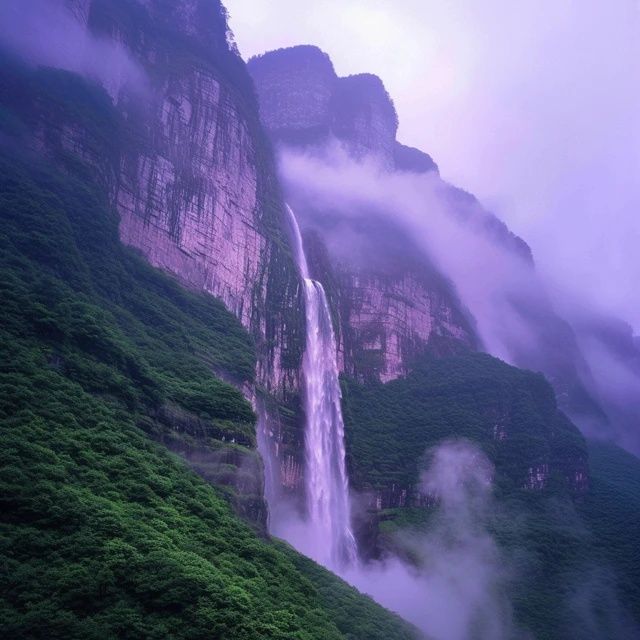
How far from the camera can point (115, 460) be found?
73.7 feet

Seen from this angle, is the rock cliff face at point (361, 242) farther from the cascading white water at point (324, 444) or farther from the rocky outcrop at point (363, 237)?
the cascading white water at point (324, 444)

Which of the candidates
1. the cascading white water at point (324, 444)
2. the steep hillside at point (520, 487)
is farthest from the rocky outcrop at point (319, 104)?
the cascading white water at point (324, 444)

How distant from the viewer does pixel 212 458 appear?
29203 millimetres

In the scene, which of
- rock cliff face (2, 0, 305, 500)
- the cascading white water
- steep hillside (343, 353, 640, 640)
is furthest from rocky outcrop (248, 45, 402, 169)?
the cascading white water

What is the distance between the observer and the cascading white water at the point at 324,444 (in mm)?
42156

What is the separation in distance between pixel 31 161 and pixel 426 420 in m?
41.6

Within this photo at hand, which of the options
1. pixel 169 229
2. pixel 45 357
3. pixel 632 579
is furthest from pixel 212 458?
pixel 632 579

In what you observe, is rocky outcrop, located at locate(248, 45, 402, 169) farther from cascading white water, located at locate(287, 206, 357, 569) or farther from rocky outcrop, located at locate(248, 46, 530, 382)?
cascading white water, located at locate(287, 206, 357, 569)

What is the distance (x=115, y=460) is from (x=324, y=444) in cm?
2704

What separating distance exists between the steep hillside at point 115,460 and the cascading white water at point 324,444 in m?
9.10

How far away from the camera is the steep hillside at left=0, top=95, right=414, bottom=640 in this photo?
16219 mm

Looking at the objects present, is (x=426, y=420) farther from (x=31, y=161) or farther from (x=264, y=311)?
(x=31, y=161)

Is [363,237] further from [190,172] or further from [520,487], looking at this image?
[520,487]

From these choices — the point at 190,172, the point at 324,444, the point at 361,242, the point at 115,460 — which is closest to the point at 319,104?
the point at 361,242
